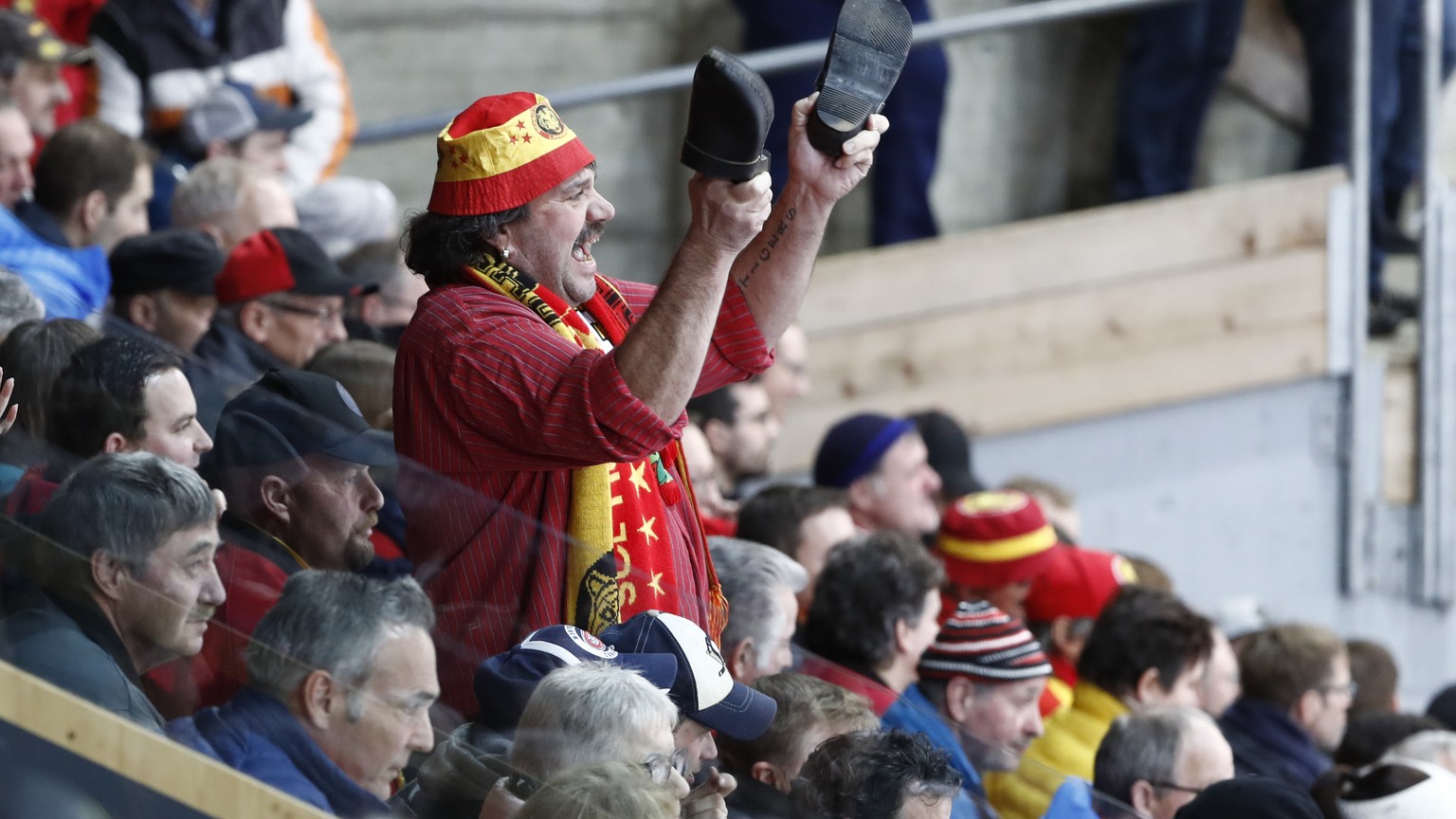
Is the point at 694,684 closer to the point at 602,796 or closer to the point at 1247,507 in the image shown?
the point at 602,796

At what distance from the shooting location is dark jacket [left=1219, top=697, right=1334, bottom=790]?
388 cm

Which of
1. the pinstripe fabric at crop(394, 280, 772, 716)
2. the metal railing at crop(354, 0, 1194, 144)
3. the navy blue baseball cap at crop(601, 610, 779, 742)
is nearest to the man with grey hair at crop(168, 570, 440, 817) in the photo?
the pinstripe fabric at crop(394, 280, 772, 716)

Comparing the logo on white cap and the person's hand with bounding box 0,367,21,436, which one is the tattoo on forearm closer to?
the logo on white cap

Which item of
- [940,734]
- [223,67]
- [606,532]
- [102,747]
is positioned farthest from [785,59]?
[102,747]

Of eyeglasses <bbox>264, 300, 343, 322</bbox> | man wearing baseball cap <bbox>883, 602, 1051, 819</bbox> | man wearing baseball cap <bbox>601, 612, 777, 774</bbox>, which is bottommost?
man wearing baseball cap <bbox>883, 602, 1051, 819</bbox>

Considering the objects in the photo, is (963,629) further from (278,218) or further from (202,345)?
(278,218)

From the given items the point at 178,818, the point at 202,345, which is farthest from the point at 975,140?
the point at 178,818

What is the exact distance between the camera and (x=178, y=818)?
73.7 inches

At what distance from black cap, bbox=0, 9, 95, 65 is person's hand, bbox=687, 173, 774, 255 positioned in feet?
8.72

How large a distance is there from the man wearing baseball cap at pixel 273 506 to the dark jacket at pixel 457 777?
197 mm

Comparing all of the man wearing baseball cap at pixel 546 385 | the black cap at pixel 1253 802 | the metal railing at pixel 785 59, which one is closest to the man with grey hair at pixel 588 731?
the man wearing baseball cap at pixel 546 385

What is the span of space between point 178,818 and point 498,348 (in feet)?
1.97

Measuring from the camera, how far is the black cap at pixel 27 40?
4.32m

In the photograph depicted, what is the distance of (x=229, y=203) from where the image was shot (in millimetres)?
4223
